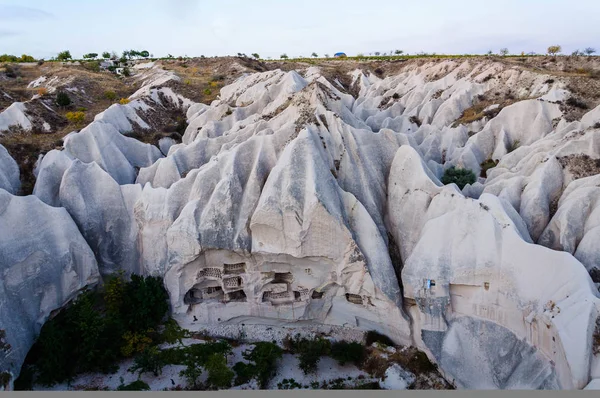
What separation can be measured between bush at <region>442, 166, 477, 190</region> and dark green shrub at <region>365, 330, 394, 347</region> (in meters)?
8.78

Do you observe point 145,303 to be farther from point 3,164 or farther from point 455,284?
point 455,284

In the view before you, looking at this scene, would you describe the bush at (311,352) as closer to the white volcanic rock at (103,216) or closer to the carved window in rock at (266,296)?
the carved window in rock at (266,296)

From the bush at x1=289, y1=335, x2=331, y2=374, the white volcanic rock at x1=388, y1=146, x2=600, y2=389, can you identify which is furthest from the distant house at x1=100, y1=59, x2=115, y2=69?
the white volcanic rock at x1=388, y1=146, x2=600, y2=389

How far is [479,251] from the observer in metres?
13.7

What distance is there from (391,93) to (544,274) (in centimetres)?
3437

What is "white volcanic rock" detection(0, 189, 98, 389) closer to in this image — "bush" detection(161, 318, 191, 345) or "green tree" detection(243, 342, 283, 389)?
"bush" detection(161, 318, 191, 345)

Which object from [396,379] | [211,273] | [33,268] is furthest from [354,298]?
[33,268]

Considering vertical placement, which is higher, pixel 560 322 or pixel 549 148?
pixel 549 148

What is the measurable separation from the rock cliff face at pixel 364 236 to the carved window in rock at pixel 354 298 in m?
0.04

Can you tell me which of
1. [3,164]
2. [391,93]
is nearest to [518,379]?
[3,164]

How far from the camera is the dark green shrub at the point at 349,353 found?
581 inches

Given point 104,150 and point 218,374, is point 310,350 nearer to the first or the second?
point 218,374

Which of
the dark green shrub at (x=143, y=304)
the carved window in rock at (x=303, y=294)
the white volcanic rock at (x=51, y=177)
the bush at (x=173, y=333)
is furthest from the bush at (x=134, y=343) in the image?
the white volcanic rock at (x=51, y=177)

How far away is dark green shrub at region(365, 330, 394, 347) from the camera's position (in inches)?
607
